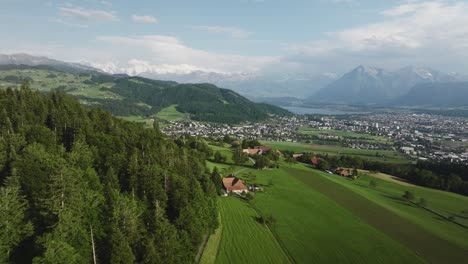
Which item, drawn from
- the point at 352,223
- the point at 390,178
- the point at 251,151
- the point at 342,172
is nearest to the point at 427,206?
the point at 352,223

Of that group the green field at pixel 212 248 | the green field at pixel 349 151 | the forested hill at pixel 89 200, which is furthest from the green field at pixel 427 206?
the green field at pixel 349 151

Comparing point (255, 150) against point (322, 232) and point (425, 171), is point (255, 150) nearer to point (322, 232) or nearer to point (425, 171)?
point (425, 171)

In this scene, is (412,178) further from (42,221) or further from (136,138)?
(42,221)

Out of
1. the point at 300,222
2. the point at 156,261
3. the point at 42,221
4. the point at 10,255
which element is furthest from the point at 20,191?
the point at 300,222

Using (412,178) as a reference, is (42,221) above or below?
above

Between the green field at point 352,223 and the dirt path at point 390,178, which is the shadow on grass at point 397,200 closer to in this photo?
the green field at point 352,223
